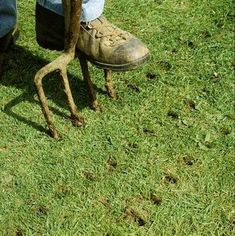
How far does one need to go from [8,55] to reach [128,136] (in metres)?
1.20

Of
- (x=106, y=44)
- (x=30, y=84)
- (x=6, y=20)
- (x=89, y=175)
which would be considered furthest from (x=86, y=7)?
(x=89, y=175)

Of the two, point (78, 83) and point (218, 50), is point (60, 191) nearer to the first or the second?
point (78, 83)

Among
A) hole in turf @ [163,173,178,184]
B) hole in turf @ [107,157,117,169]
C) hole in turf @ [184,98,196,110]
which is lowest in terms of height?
hole in turf @ [163,173,178,184]

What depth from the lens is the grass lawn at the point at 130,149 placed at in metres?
2.97

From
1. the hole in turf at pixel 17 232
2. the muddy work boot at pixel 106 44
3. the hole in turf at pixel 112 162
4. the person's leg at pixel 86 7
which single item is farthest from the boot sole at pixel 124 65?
the hole in turf at pixel 17 232

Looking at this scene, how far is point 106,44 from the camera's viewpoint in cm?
306

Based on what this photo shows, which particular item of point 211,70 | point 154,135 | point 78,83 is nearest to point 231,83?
point 211,70

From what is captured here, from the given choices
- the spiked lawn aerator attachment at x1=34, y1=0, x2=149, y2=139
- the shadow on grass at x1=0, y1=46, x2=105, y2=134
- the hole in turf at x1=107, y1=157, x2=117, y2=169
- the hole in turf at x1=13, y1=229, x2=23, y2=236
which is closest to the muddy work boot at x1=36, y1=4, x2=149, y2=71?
the spiked lawn aerator attachment at x1=34, y1=0, x2=149, y2=139

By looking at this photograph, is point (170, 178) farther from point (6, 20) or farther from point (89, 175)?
point (6, 20)

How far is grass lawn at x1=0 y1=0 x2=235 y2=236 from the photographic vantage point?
9.76ft

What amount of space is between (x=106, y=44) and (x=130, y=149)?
0.72 meters

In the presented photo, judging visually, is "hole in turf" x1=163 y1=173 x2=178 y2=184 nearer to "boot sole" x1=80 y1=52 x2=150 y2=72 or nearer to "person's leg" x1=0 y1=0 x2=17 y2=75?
"boot sole" x1=80 y1=52 x2=150 y2=72

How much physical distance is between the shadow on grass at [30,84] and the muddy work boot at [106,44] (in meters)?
0.47

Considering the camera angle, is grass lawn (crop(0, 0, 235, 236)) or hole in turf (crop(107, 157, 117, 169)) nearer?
grass lawn (crop(0, 0, 235, 236))
